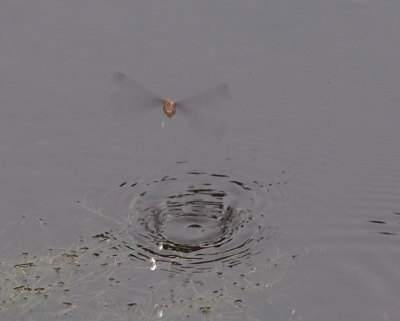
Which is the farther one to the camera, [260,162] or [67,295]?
[260,162]

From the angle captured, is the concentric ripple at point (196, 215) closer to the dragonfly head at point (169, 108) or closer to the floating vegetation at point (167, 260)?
the floating vegetation at point (167, 260)

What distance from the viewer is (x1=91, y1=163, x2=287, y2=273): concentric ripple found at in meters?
5.93

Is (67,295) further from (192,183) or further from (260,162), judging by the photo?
(260,162)

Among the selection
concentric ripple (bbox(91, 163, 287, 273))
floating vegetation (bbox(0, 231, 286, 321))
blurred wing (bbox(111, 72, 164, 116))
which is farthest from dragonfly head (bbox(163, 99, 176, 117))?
floating vegetation (bbox(0, 231, 286, 321))

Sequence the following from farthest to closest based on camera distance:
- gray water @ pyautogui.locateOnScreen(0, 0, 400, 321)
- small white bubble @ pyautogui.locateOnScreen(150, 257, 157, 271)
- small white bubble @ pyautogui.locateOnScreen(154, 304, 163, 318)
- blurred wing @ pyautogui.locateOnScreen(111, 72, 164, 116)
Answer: blurred wing @ pyautogui.locateOnScreen(111, 72, 164, 116), small white bubble @ pyautogui.locateOnScreen(150, 257, 157, 271), gray water @ pyautogui.locateOnScreen(0, 0, 400, 321), small white bubble @ pyautogui.locateOnScreen(154, 304, 163, 318)

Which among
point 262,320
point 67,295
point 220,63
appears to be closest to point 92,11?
point 220,63

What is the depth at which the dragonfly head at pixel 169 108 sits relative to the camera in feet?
22.9

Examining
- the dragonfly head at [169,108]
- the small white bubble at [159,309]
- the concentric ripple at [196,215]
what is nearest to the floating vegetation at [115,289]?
the small white bubble at [159,309]

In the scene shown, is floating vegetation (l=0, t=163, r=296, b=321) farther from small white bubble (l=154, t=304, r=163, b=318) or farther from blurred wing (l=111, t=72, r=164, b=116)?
blurred wing (l=111, t=72, r=164, b=116)

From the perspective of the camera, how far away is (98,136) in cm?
700

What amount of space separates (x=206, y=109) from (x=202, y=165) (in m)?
0.56

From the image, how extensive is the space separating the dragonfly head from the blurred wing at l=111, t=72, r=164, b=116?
105 millimetres

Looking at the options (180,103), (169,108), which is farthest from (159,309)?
(180,103)

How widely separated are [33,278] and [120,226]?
2.63 feet
